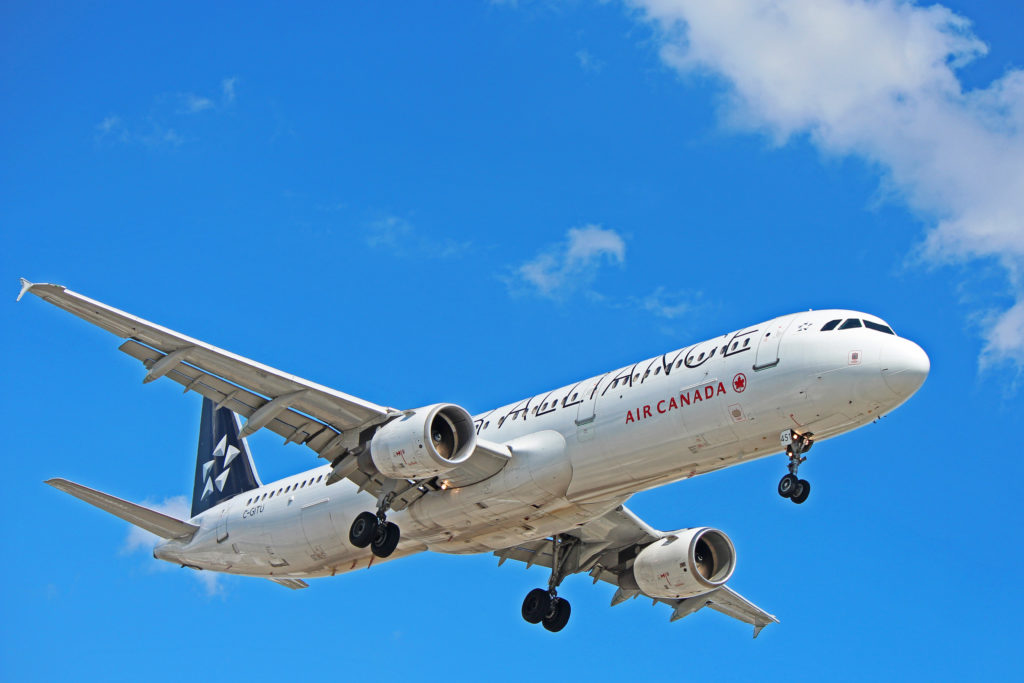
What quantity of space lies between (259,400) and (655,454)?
9.70 meters

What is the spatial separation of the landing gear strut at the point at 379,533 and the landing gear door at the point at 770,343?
993 cm

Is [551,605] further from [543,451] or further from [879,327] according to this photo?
[879,327]

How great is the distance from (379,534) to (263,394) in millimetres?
4546

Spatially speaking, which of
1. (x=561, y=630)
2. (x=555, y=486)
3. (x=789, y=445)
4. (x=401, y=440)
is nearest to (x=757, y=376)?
(x=789, y=445)

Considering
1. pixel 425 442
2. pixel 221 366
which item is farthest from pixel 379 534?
pixel 221 366

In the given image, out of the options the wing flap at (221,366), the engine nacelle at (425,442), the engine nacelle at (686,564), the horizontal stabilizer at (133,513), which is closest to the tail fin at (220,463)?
the horizontal stabilizer at (133,513)

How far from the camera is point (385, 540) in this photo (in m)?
28.7

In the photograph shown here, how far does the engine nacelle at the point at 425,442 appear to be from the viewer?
86.5 ft

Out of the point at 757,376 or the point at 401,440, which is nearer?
the point at 757,376

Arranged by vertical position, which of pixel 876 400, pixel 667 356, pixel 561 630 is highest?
pixel 667 356

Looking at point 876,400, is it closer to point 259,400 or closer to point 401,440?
point 401,440

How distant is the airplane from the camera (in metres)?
24.0

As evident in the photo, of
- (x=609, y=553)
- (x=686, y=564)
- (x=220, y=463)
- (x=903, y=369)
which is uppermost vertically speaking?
(x=220, y=463)

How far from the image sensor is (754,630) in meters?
35.9
